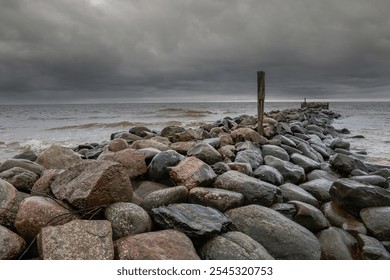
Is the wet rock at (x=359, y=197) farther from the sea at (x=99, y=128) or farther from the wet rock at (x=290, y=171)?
the sea at (x=99, y=128)

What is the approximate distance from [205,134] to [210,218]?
16.1 feet

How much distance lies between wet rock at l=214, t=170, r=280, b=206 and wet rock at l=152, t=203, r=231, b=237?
621mm

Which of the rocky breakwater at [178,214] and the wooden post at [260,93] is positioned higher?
the wooden post at [260,93]

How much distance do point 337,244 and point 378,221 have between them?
2.42 feet

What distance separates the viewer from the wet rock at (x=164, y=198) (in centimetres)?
300

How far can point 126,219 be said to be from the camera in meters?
2.55

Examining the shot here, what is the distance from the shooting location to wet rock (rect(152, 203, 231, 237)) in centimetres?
255

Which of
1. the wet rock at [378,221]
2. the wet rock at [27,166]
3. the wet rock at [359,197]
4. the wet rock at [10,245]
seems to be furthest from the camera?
the wet rock at [27,166]

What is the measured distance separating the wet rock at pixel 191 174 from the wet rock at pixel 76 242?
131 centimetres

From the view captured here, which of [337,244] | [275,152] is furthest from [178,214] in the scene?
[275,152]

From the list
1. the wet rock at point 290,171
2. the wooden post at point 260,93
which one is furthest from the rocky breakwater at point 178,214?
the wooden post at point 260,93
